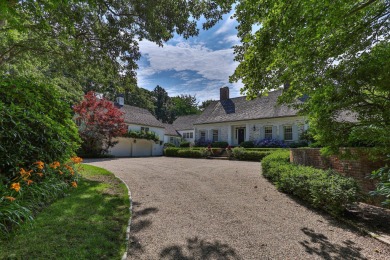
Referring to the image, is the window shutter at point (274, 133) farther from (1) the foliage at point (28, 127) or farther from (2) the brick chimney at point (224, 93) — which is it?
(1) the foliage at point (28, 127)

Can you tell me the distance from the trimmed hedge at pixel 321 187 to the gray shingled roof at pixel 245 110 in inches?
545

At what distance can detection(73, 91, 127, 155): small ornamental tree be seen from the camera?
58.1 ft

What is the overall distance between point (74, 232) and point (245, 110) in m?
21.8

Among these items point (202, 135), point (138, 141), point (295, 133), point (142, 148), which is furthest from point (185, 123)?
point (295, 133)

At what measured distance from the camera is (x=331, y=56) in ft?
17.7

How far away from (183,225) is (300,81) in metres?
5.21

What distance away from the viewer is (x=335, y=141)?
5379 mm

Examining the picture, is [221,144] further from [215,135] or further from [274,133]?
[274,133]

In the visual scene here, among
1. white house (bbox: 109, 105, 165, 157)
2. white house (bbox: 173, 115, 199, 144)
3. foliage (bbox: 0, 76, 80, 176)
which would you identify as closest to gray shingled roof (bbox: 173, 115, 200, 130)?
white house (bbox: 173, 115, 199, 144)

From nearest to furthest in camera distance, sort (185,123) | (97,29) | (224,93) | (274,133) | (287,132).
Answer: (97,29)
(287,132)
(274,133)
(224,93)
(185,123)

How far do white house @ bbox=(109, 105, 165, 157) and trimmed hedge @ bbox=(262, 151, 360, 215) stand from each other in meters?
18.5

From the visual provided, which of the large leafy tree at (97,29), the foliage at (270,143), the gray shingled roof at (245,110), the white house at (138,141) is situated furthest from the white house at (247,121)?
the large leafy tree at (97,29)

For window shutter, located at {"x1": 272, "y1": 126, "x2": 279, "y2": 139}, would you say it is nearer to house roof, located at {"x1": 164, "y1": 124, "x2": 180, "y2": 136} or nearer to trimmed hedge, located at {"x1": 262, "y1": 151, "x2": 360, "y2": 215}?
trimmed hedge, located at {"x1": 262, "y1": 151, "x2": 360, "y2": 215}

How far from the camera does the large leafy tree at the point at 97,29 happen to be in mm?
6102
